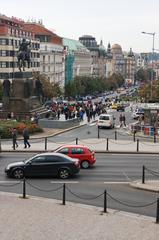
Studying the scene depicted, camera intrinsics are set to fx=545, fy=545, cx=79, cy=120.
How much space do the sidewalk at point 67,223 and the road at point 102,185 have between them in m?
1.25

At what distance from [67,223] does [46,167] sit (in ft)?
27.2

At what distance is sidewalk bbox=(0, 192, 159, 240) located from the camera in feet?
52.2

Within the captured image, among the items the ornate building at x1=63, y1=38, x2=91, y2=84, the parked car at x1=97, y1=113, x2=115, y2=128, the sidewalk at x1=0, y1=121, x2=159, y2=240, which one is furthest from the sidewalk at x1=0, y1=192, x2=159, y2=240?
the ornate building at x1=63, y1=38, x2=91, y2=84

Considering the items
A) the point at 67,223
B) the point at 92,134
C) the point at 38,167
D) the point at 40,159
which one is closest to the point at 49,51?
the point at 92,134

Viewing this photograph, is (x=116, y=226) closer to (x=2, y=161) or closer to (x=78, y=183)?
(x=78, y=183)

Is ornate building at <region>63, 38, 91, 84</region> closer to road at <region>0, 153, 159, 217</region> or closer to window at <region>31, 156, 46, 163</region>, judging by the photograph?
road at <region>0, 153, 159, 217</region>

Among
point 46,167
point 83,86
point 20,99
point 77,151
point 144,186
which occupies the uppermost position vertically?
point 20,99

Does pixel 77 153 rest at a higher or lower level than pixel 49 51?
lower

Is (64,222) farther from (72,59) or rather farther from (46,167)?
(72,59)

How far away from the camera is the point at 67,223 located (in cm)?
1720

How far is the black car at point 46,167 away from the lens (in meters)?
25.2

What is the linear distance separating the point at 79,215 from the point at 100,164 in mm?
11676

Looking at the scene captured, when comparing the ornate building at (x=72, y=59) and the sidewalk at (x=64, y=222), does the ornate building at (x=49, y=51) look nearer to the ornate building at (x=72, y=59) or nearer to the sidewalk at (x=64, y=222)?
the ornate building at (x=72, y=59)

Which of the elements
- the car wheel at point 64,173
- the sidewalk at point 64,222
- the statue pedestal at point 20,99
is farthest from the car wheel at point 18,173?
the statue pedestal at point 20,99
